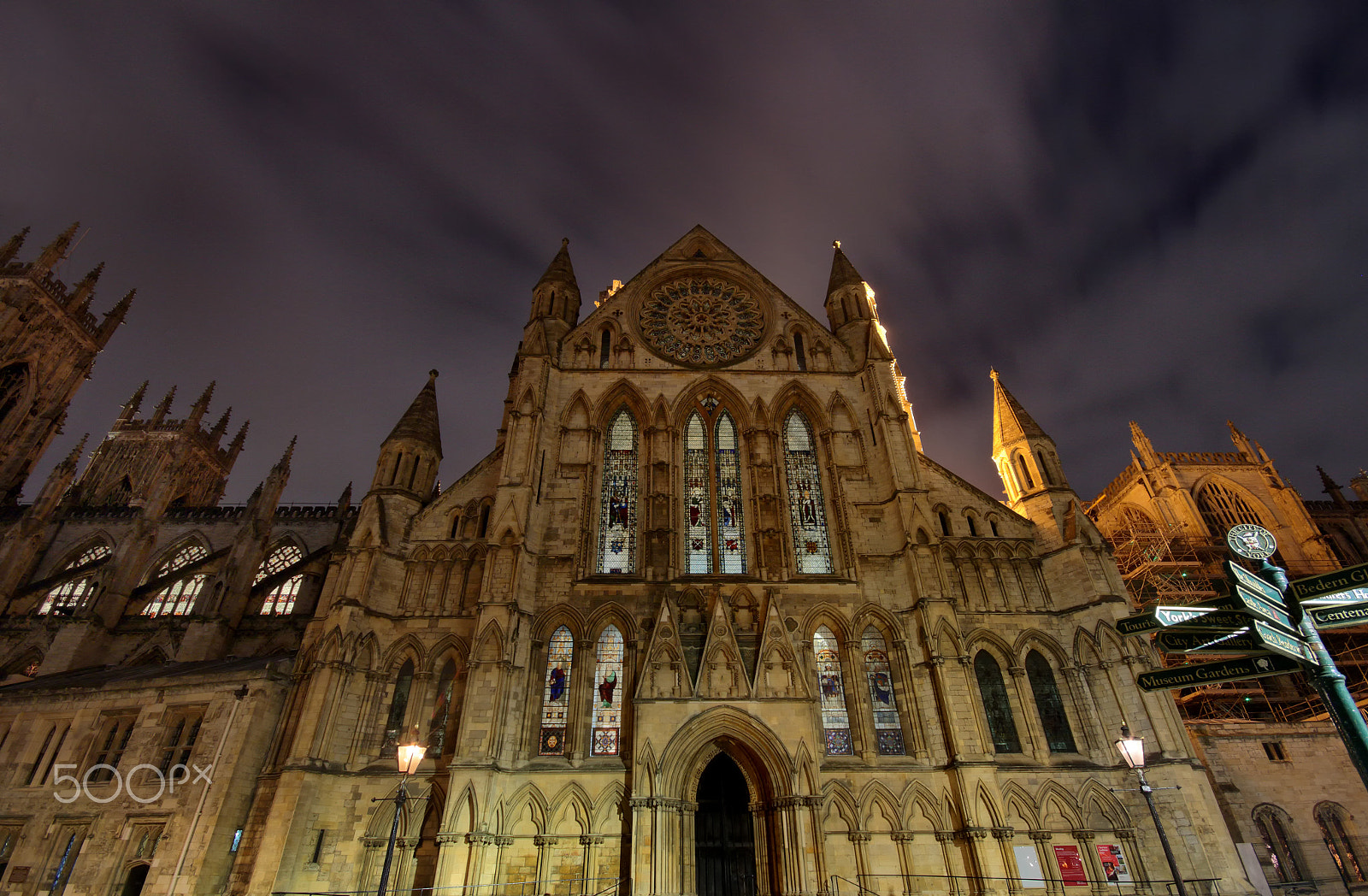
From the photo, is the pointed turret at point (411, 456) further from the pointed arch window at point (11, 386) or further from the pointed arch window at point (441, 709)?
the pointed arch window at point (11, 386)

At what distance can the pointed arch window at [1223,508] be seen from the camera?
36.2m

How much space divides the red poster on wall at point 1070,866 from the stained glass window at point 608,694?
1117 cm

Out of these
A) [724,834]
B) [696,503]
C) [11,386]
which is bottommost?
[724,834]

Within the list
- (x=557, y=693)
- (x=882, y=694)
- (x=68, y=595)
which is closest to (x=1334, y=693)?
(x=882, y=694)

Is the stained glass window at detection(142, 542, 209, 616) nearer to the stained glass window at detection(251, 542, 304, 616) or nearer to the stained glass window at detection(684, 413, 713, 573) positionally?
the stained glass window at detection(251, 542, 304, 616)

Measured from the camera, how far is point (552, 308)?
2673 centimetres

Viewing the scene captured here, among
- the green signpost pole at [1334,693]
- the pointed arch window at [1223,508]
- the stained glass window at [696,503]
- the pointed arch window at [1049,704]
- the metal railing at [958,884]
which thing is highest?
the pointed arch window at [1223,508]

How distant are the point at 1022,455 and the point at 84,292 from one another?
2631 inches

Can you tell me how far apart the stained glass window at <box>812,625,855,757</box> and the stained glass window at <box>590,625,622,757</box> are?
5580mm

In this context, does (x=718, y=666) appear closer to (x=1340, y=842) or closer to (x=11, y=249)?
(x=1340, y=842)

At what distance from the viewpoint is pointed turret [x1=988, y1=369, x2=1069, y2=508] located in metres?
22.6

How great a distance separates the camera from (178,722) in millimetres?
20031

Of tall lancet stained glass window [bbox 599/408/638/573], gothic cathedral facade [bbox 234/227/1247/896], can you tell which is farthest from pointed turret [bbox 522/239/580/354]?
tall lancet stained glass window [bbox 599/408/638/573]

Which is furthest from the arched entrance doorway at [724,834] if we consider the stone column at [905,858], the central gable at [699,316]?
the central gable at [699,316]
